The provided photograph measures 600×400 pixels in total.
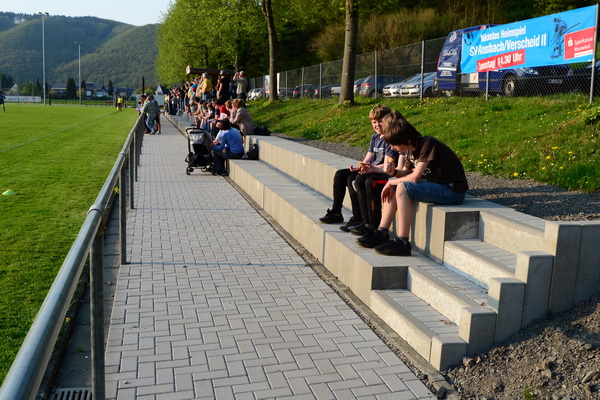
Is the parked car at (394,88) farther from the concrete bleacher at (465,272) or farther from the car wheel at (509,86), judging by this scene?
the concrete bleacher at (465,272)

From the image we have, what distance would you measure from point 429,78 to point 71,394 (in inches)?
659

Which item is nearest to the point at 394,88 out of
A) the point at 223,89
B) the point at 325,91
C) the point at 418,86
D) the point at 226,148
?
the point at 418,86

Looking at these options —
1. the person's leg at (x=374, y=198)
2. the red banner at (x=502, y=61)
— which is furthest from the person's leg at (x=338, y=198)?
the red banner at (x=502, y=61)

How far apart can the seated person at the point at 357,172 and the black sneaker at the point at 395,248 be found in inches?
38.0

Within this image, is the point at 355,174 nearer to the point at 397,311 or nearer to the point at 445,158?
the point at 445,158

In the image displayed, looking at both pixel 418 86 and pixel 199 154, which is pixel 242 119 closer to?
pixel 199 154

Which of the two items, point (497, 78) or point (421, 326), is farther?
point (497, 78)

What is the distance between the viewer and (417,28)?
4038 centimetres

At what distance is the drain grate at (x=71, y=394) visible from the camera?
3723mm

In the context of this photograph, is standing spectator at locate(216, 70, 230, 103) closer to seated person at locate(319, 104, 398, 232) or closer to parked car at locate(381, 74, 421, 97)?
parked car at locate(381, 74, 421, 97)

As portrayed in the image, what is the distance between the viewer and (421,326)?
446 centimetres

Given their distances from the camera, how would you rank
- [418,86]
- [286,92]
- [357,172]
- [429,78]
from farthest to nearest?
[286,92], [418,86], [429,78], [357,172]

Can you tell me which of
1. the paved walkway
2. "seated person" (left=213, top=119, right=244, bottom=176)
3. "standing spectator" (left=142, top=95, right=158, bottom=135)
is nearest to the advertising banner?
"seated person" (left=213, top=119, right=244, bottom=176)

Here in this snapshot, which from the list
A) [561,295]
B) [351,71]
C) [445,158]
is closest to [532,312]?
[561,295]
